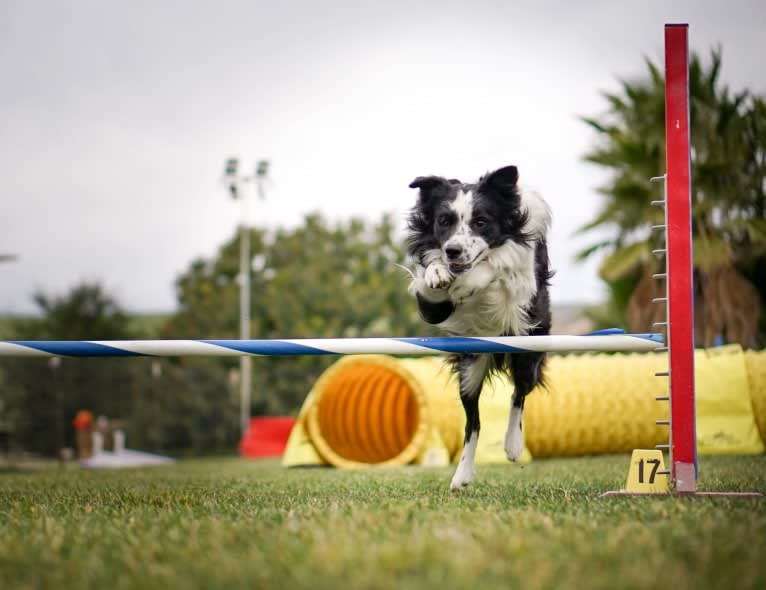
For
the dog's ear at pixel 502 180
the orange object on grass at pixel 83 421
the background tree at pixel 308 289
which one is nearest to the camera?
the dog's ear at pixel 502 180

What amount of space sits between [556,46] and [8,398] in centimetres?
1142

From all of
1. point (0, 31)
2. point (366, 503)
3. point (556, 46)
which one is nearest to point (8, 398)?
point (0, 31)

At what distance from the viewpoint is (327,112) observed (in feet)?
63.6

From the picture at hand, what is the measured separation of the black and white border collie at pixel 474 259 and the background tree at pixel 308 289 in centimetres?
2158

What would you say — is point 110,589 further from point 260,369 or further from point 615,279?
point 260,369

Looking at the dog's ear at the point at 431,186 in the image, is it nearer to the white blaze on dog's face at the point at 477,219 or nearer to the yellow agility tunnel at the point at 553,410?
the white blaze on dog's face at the point at 477,219

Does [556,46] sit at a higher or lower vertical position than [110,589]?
higher

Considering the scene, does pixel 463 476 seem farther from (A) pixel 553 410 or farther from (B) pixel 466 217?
(A) pixel 553 410

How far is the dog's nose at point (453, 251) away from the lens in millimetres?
3650

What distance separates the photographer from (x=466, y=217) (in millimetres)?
3779

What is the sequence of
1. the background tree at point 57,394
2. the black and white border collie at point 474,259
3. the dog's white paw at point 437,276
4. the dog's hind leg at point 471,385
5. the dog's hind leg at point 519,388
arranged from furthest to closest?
the background tree at point 57,394 → the dog's hind leg at point 519,388 → the dog's hind leg at point 471,385 → the black and white border collie at point 474,259 → the dog's white paw at point 437,276

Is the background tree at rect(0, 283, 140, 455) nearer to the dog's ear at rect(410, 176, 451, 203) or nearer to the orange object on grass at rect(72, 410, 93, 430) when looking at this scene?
the orange object on grass at rect(72, 410, 93, 430)

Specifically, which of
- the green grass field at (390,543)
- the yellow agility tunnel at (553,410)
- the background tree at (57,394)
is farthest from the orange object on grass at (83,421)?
the green grass field at (390,543)

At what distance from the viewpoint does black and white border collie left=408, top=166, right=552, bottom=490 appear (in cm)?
372
